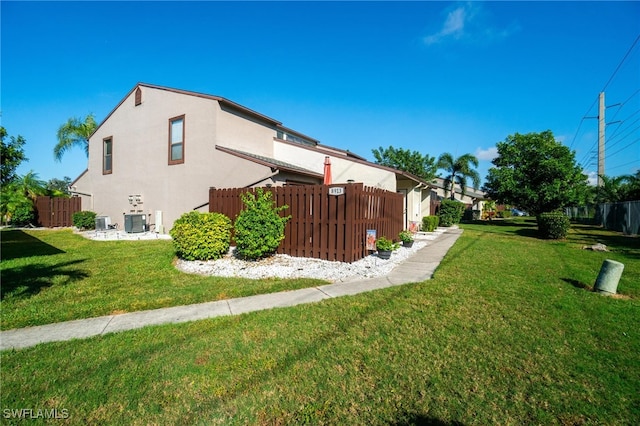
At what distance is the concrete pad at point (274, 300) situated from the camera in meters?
4.42

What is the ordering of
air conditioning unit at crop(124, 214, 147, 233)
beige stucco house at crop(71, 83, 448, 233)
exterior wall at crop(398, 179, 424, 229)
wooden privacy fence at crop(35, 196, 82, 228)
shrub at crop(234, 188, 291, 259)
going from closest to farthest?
shrub at crop(234, 188, 291, 259) < beige stucco house at crop(71, 83, 448, 233) < air conditioning unit at crop(124, 214, 147, 233) < exterior wall at crop(398, 179, 424, 229) < wooden privacy fence at crop(35, 196, 82, 228)

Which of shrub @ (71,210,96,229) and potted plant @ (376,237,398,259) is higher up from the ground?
shrub @ (71,210,96,229)

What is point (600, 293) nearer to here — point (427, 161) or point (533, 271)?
point (533, 271)

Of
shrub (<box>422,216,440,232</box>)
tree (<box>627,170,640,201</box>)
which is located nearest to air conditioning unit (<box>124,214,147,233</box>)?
shrub (<box>422,216,440,232</box>)

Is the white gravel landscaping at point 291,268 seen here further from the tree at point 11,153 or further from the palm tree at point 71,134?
the palm tree at point 71,134

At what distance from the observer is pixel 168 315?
13.5 feet

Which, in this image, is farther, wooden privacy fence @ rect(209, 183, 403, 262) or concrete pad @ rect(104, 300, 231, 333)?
wooden privacy fence @ rect(209, 183, 403, 262)

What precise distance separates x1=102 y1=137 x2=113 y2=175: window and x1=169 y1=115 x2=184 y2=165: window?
637 centimetres

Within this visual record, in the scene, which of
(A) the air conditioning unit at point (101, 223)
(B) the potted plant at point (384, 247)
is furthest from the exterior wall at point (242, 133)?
(A) the air conditioning unit at point (101, 223)

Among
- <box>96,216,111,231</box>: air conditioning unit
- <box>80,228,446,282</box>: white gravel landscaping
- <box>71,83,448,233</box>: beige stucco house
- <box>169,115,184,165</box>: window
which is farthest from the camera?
<box>96,216,111,231</box>: air conditioning unit

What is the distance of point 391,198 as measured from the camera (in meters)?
10.9

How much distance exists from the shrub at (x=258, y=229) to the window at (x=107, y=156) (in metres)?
14.8

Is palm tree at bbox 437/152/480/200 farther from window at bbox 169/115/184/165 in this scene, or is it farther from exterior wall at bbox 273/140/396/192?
window at bbox 169/115/184/165

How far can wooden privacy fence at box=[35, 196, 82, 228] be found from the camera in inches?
755
